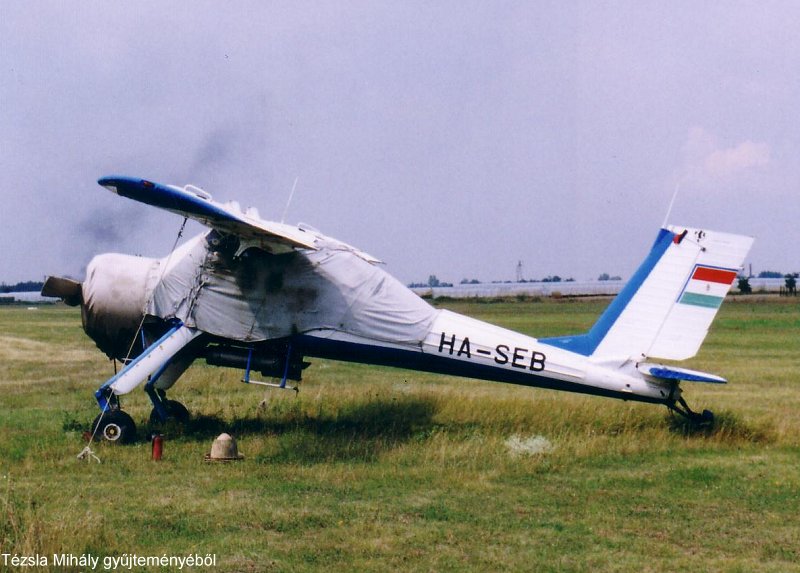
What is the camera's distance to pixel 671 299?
390 inches

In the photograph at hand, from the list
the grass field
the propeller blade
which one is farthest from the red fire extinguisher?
the propeller blade

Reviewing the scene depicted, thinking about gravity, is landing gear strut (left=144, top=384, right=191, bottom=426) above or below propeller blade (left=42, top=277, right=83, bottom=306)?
below

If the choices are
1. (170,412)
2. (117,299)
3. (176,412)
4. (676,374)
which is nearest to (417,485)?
(676,374)

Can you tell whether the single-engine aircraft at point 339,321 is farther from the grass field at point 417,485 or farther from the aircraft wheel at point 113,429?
the grass field at point 417,485

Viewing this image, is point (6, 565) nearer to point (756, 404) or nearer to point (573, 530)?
point (573, 530)

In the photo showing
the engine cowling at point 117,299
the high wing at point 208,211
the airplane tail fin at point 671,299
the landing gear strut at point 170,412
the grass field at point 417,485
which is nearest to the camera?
the grass field at point 417,485

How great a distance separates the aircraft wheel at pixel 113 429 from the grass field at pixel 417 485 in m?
0.29

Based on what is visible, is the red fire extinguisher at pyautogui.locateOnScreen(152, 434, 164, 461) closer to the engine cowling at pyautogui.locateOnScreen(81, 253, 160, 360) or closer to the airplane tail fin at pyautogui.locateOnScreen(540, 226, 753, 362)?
Result: the engine cowling at pyautogui.locateOnScreen(81, 253, 160, 360)

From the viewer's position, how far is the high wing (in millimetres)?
8352

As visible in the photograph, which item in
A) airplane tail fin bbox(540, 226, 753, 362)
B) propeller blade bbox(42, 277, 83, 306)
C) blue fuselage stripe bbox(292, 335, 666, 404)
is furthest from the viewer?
propeller blade bbox(42, 277, 83, 306)

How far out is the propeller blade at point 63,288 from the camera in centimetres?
1096

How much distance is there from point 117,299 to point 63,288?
0.94 metres

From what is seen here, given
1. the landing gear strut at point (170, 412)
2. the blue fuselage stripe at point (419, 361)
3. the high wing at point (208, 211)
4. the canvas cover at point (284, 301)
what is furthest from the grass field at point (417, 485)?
the high wing at point (208, 211)

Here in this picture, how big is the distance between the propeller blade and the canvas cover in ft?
5.57
